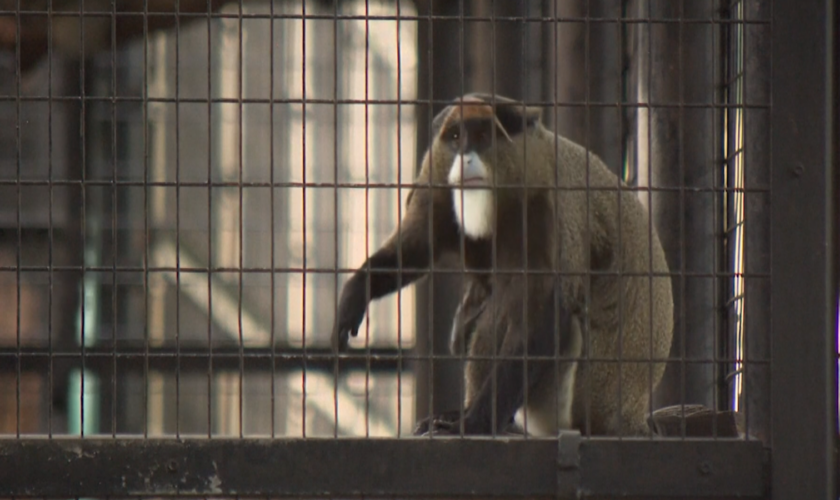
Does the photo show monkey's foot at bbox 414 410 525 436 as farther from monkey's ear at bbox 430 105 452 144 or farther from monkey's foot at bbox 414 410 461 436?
monkey's ear at bbox 430 105 452 144

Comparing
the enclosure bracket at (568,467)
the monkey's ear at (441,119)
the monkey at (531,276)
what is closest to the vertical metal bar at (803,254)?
the enclosure bracket at (568,467)

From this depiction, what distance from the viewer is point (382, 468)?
288 cm

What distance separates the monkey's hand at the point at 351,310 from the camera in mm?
3971

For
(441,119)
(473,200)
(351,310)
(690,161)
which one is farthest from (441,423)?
(690,161)

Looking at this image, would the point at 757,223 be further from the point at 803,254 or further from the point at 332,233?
the point at 332,233

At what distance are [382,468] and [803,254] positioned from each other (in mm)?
1016

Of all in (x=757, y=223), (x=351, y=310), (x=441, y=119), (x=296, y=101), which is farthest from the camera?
(x=441, y=119)

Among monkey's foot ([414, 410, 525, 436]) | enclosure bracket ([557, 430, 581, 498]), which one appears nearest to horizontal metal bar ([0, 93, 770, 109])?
enclosure bracket ([557, 430, 581, 498])

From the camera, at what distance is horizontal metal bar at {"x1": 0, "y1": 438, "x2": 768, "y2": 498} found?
285 cm

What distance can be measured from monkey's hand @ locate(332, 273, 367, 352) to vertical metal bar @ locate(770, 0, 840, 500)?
4.47 ft

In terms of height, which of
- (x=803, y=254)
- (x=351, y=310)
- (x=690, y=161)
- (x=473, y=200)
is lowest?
(x=351, y=310)

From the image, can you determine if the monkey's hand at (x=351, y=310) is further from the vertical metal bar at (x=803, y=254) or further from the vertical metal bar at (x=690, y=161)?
the vertical metal bar at (x=803, y=254)

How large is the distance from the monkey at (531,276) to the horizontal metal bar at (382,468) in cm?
88

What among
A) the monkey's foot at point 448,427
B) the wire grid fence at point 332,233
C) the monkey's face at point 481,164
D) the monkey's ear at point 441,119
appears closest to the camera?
the wire grid fence at point 332,233
